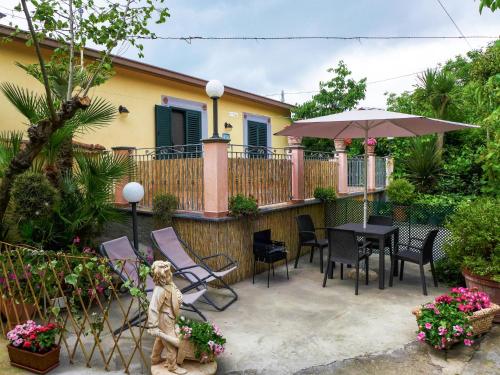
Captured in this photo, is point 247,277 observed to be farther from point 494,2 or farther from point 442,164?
point 442,164

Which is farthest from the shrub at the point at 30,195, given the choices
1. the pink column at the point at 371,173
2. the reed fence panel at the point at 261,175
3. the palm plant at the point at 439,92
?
the palm plant at the point at 439,92

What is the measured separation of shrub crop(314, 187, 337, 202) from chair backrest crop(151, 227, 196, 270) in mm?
3349

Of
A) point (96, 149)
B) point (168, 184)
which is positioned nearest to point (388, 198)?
point (168, 184)

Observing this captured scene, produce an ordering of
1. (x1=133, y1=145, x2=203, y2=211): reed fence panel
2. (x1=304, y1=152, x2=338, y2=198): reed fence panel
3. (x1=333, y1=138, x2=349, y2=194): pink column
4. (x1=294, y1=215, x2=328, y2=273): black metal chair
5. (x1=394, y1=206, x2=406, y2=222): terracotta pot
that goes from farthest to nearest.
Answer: (x1=333, y1=138, x2=349, y2=194): pink column → (x1=304, y1=152, x2=338, y2=198): reed fence panel → (x1=394, y1=206, x2=406, y2=222): terracotta pot → (x1=294, y1=215, x2=328, y2=273): black metal chair → (x1=133, y1=145, x2=203, y2=211): reed fence panel

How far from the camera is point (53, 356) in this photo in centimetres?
333

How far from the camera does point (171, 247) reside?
534cm

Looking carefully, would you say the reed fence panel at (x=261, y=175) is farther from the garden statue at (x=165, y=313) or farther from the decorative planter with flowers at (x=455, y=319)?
the decorative planter with flowers at (x=455, y=319)

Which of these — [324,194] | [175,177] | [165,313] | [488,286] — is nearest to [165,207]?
[175,177]

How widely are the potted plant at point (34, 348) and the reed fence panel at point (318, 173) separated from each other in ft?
17.6

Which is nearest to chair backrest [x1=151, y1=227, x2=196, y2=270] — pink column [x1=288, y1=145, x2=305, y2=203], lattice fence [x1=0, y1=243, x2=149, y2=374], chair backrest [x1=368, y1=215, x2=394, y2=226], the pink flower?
lattice fence [x1=0, y1=243, x2=149, y2=374]

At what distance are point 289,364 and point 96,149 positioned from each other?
17.1ft

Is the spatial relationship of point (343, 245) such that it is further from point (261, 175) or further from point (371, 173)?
point (371, 173)

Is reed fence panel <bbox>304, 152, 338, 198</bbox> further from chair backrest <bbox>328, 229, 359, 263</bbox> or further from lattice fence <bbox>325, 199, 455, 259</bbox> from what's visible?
chair backrest <bbox>328, 229, 359, 263</bbox>

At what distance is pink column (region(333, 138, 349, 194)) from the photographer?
8961mm
